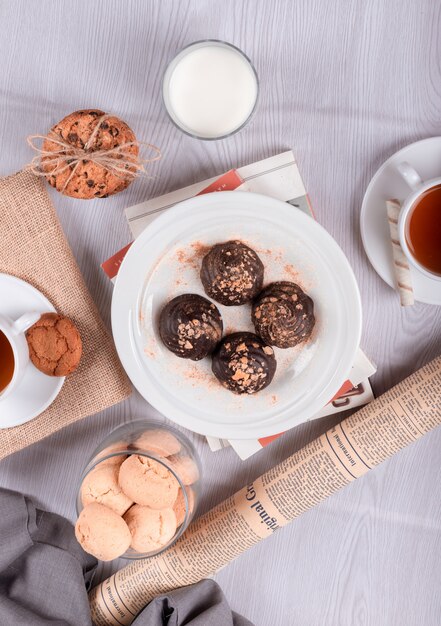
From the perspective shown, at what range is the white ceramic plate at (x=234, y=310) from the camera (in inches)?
36.4

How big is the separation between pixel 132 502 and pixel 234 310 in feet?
1.17

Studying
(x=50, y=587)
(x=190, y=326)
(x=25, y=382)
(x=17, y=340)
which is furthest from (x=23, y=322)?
(x=50, y=587)

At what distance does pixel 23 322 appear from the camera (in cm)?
89

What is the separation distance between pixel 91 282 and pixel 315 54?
21.9 inches

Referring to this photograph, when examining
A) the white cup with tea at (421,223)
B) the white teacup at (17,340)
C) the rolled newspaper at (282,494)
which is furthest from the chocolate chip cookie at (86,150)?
the rolled newspaper at (282,494)

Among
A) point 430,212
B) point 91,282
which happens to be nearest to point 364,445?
point 430,212

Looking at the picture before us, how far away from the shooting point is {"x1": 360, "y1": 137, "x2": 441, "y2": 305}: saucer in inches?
36.4

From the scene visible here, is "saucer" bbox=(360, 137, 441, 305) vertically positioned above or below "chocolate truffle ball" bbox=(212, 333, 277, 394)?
above

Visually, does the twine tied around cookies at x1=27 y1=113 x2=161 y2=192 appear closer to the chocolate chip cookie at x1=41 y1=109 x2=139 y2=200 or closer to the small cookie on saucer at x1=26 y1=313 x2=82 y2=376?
the chocolate chip cookie at x1=41 y1=109 x2=139 y2=200

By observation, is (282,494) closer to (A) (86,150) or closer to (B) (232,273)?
(B) (232,273)

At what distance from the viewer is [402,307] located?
3.30ft

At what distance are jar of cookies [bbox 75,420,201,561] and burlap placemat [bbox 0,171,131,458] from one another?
10 centimetres

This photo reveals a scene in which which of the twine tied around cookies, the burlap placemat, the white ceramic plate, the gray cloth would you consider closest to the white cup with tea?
the white ceramic plate

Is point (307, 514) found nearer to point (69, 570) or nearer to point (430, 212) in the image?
point (69, 570)
